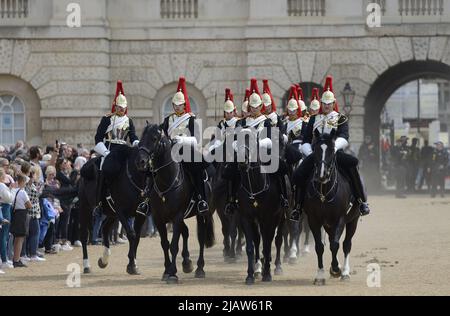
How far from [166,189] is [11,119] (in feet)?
72.0

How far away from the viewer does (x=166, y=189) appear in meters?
20.6

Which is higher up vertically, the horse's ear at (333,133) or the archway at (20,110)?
the archway at (20,110)

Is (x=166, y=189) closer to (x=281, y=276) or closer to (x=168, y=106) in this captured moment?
(x=281, y=276)

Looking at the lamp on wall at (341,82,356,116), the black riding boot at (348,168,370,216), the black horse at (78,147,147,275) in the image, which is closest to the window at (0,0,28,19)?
the lamp on wall at (341,82,356,116)

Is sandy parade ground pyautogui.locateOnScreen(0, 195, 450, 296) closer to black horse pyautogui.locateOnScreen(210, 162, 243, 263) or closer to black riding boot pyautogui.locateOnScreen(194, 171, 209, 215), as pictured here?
black horse pyautogui.locateOnScreen(210, 162, 243, 263)

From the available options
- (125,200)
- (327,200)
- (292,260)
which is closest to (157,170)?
(125,200)

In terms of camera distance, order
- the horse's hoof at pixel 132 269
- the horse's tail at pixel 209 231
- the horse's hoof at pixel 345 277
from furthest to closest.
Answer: the horse's tail at pixel 209 231 < the horse's hoof at pixel 132 269 < the horse's hoof at pixel 345 277

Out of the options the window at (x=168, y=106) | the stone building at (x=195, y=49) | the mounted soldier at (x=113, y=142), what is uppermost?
the stone building at (x=195, y=49)

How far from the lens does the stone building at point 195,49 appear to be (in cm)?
4109

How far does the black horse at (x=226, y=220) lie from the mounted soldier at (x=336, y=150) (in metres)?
2.02

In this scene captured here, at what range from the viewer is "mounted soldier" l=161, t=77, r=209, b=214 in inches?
826

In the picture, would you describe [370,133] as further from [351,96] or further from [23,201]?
[23,201]

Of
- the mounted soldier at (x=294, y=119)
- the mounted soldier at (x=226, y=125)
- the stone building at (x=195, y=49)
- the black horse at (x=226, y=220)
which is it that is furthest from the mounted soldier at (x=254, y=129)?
the stone building at (x=195, y=49)

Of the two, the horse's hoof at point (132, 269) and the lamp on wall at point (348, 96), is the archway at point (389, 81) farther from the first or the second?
the horse's hoof at point (132, 269)
